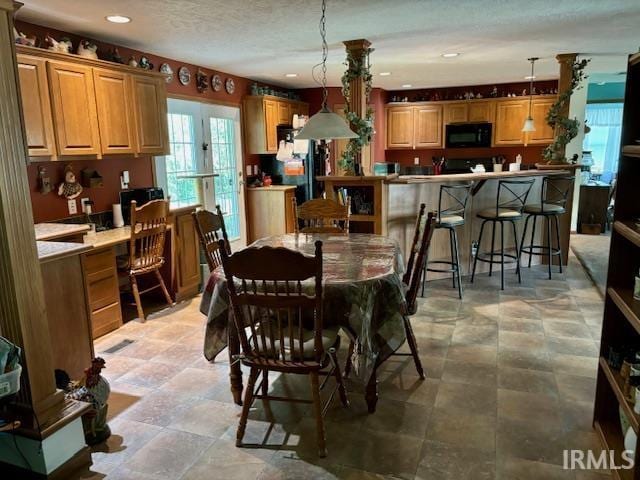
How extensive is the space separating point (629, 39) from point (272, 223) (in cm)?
457

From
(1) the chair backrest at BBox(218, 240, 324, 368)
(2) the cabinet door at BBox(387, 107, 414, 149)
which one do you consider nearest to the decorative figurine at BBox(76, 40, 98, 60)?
(1) the chair backrest at BBox(218, 240, 324, 368)

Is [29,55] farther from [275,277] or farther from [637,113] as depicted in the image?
[637,113]

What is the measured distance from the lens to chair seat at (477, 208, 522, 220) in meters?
4.62

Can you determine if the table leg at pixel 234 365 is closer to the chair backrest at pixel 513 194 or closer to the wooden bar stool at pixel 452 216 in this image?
the wooden bar stool at pixel 452 216

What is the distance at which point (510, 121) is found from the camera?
758 centimetres

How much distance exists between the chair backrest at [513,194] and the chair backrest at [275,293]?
347cm

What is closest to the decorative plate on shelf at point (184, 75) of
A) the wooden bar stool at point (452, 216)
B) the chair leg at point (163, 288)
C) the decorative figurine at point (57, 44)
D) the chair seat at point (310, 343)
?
the decorative figurine at point (57, 44)

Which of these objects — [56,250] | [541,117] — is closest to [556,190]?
[541,117]

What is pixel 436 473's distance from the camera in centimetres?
202

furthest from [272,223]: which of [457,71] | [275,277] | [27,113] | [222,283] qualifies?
[275,277]

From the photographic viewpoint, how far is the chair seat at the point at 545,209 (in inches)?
187

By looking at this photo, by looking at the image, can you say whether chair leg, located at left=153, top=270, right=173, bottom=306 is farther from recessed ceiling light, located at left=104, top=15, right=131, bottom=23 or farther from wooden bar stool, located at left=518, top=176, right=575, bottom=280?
wooden bar stool, located at left=518, top=176, right=575, bottom=280

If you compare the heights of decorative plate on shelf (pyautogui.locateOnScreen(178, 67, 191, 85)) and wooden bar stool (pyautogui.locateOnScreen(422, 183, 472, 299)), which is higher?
decorative plate on shelf (pyautogui.locateOnScreen(178, 67, 191, 85))

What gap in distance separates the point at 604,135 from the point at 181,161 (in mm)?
8646
